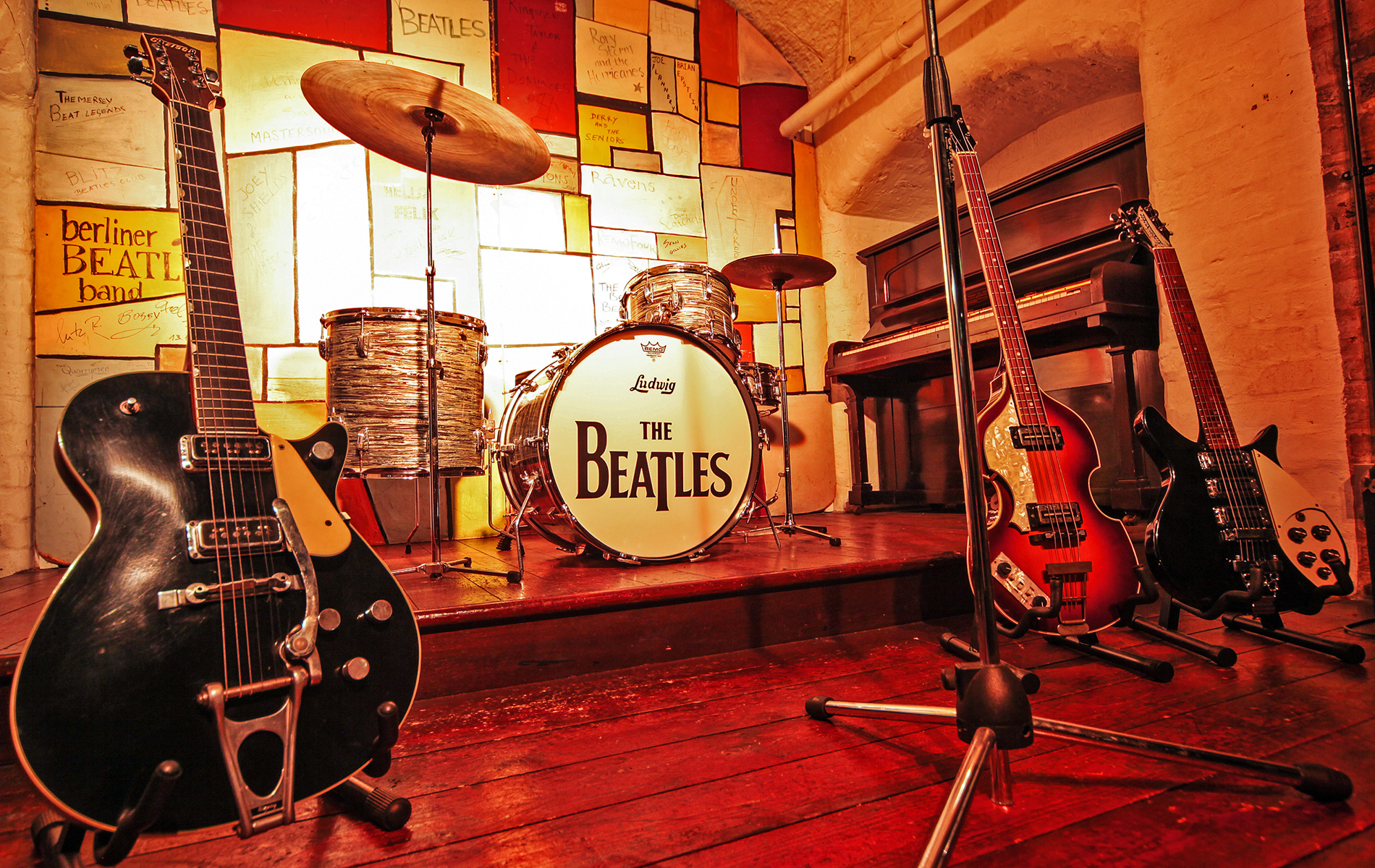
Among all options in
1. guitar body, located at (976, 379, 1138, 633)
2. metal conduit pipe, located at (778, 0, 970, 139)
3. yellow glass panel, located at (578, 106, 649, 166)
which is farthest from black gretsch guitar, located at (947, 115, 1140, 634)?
yellow glass panel, located at (578, 106, 649, 166)

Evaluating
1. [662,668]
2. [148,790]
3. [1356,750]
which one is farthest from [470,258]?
[1356,750]

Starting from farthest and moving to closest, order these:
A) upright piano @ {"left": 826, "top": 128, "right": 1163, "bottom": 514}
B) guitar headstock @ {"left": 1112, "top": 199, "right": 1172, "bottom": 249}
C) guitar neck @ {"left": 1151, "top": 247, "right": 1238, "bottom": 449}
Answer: upright piano @ {"left": 826, "top": 128, "right": 1163, "bottom": 514}, guitar headstock @ {"left": 1112, "top": 199, "right": 1172, "bottom": 249}, guitar neck @ {"left": 1151, "top": 247, "right": 1238, "bottom": 449}

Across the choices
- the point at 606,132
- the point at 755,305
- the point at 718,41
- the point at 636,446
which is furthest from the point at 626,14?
the point at 636,446

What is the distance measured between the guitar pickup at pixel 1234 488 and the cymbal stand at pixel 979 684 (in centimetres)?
90

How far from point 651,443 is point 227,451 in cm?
135

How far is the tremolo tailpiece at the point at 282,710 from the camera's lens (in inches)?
32.5

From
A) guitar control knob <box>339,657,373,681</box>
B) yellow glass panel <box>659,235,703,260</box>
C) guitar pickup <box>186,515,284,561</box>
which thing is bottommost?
guitar control knob <box>339,657,373,681</box>

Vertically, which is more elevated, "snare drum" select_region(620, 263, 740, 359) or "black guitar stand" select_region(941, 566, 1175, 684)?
"snare drum" select_region(620, 263, 740, 359)

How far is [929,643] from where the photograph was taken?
6.15 ft

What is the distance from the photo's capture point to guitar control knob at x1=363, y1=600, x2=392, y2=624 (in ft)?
3.26

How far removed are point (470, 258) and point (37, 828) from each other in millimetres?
2911

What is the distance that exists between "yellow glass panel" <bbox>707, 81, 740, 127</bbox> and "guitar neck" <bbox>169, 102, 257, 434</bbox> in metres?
3.45

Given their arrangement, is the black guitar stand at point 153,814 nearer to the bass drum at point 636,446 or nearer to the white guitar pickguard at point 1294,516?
the bass drum at point 636,446

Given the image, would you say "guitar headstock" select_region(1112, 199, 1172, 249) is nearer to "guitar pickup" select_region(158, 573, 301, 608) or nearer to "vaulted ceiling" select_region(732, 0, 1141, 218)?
"vaulted ceiling" select_region(732, 0, 1141, 218)
